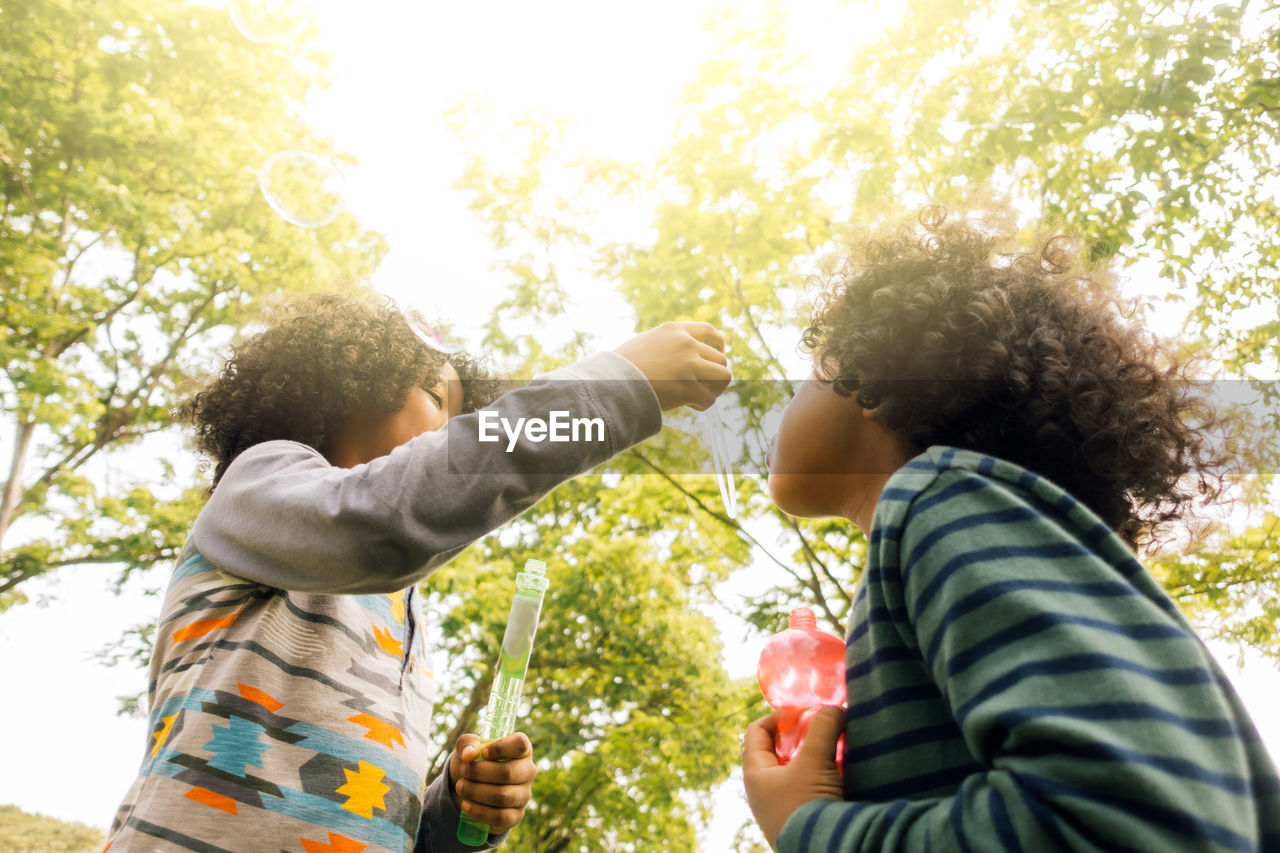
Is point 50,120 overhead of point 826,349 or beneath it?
overhead

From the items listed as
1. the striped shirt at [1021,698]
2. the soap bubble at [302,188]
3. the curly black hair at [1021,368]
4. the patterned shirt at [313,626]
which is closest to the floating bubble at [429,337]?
the patterned shirt at [313,626]

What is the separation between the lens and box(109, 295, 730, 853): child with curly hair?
1.03 metres

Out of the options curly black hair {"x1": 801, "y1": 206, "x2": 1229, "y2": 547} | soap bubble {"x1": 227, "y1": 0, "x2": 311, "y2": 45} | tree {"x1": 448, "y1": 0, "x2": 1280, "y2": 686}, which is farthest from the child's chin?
soap bubble {"x1": 227, "y1": 0, "x2": 311, "y2": 45}

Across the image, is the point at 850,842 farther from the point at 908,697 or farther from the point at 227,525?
the point at 227,525

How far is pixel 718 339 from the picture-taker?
1281 millimetres

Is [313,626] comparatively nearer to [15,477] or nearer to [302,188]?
[302,188]

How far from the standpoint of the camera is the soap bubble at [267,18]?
573cm

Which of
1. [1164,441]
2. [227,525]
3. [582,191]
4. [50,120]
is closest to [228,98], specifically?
[50,120]

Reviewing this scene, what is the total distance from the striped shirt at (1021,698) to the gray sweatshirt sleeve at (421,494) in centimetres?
40

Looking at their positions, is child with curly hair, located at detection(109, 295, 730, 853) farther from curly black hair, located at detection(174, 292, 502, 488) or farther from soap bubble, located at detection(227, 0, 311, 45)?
soap bubble, located at detection(227, 0, 311, 45)

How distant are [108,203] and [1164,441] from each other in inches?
366

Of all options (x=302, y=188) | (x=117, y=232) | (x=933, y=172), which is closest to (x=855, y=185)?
(x=933, y=172)

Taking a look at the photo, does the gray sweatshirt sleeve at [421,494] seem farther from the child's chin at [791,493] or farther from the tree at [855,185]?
the tree at [855,185]

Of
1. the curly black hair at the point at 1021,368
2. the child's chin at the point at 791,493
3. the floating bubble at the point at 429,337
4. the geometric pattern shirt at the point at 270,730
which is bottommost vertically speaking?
the geometric pattern shirt at the point at 270,730
